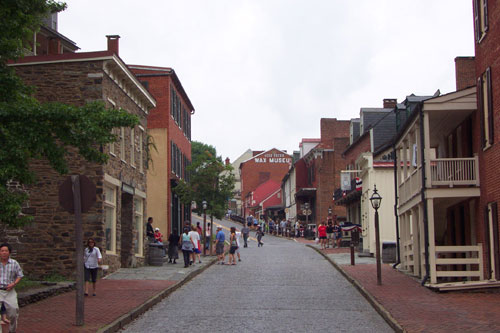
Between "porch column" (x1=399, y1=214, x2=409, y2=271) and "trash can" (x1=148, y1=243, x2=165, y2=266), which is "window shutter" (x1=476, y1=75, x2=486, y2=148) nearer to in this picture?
"porch column" (x1=399, y1=214, x2=409, y2=271)

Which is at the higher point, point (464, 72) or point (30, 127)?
point (464, 72)

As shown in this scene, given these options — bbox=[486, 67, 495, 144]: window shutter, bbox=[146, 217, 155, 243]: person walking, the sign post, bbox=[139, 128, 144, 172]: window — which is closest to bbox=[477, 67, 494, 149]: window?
bbox=[486, 67, 495, 144]: window shutter

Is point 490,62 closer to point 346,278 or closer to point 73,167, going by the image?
point 346,278

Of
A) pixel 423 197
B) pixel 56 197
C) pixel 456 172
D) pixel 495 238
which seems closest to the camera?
pixel 495 238

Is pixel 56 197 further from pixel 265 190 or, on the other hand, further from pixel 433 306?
pixel 265 190

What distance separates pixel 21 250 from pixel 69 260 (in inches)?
58.3

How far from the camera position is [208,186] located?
38250 millimetres

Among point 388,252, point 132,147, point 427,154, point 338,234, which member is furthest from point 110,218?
point 338,234

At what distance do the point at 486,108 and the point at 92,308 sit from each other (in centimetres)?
1093

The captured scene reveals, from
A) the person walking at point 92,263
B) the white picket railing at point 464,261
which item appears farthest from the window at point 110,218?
the white picket railing at point 464,261

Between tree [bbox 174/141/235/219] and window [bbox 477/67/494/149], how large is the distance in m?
19.6

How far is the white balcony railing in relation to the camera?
20.1 metres

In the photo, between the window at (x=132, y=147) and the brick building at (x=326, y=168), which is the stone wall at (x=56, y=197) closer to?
the window at (x=132, y=147)

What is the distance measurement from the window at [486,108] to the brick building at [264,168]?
8021cm
